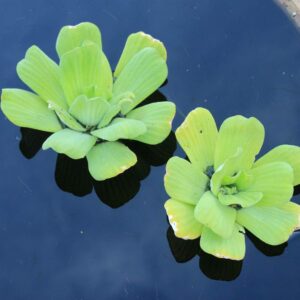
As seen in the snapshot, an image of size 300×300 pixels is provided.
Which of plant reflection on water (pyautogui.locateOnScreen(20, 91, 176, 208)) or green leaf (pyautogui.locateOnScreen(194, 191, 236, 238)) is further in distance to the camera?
plant reflection on water (pyautogui.locateOnScreen(20, 91, 176, 208))

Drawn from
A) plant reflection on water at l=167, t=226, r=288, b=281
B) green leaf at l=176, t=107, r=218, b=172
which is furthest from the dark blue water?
green leaf at l=176, t=107, r=218, b=172

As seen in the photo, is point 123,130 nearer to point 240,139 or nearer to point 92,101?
point 92,101

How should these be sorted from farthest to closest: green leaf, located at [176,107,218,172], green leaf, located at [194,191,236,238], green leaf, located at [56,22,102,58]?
green leaf, located at [56,22,102,58]
green leaf, located at [176,107,218,172]
green leaf, located at [194,191,236,238]

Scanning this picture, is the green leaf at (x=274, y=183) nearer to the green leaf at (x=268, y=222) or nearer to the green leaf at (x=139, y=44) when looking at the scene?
the green leaf at (x=268, y=222)

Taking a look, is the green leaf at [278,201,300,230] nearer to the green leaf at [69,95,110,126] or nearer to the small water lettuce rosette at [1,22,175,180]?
the small water lettuce rosette at [1,22,175,180]

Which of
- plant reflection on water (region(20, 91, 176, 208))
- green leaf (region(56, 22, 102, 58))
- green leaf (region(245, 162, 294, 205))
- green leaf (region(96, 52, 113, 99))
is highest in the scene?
green leaf (region(56, 22, 102, 58))

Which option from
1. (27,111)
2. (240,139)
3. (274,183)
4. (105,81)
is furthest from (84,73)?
(274,183)

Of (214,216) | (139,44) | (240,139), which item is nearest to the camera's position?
(214,216)
